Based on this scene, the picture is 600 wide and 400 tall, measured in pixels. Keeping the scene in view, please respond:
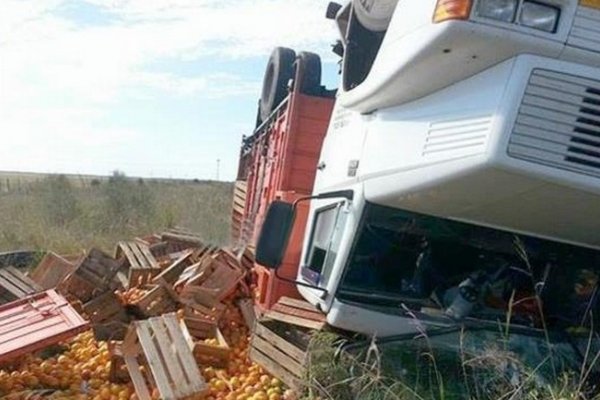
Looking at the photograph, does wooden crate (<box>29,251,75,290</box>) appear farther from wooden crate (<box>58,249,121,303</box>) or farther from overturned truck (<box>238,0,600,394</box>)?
overturned truck (<box>238,0,600,394</box>)

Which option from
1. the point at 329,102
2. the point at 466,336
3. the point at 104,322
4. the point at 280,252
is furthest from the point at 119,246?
the point at 466,336

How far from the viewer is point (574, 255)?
3506 mm

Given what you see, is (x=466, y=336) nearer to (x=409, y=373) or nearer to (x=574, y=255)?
(x=409, y=373)

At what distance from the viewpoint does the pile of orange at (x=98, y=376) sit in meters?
4.72

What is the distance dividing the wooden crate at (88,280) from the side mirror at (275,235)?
360cm

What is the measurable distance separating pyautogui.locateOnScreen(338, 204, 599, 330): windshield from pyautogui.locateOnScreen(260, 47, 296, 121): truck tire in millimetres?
3917

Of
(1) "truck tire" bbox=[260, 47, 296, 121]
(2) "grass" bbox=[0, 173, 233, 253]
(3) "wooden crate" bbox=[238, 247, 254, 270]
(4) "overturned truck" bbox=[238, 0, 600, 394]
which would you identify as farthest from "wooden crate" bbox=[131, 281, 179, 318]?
(2) "grass" bbox=[0, 173, 233, 253]

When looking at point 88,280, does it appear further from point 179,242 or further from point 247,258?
point 179,242

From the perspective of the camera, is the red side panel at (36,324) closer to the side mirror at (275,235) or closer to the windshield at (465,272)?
the side mirror at (275,235)

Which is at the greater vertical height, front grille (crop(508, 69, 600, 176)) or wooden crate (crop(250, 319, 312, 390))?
front grille (crop(508, 69, 600, 176))

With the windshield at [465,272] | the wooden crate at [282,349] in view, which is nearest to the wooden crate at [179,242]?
the wooden crate at [282,349]

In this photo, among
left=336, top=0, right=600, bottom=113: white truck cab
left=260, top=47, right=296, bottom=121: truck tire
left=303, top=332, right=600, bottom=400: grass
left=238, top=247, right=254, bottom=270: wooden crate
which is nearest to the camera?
left=336, top=0, right=600, bottom=113: white truck cab

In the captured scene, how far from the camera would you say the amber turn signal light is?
2.58 m

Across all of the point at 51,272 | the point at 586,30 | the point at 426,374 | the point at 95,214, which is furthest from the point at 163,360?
the point at 95,214
